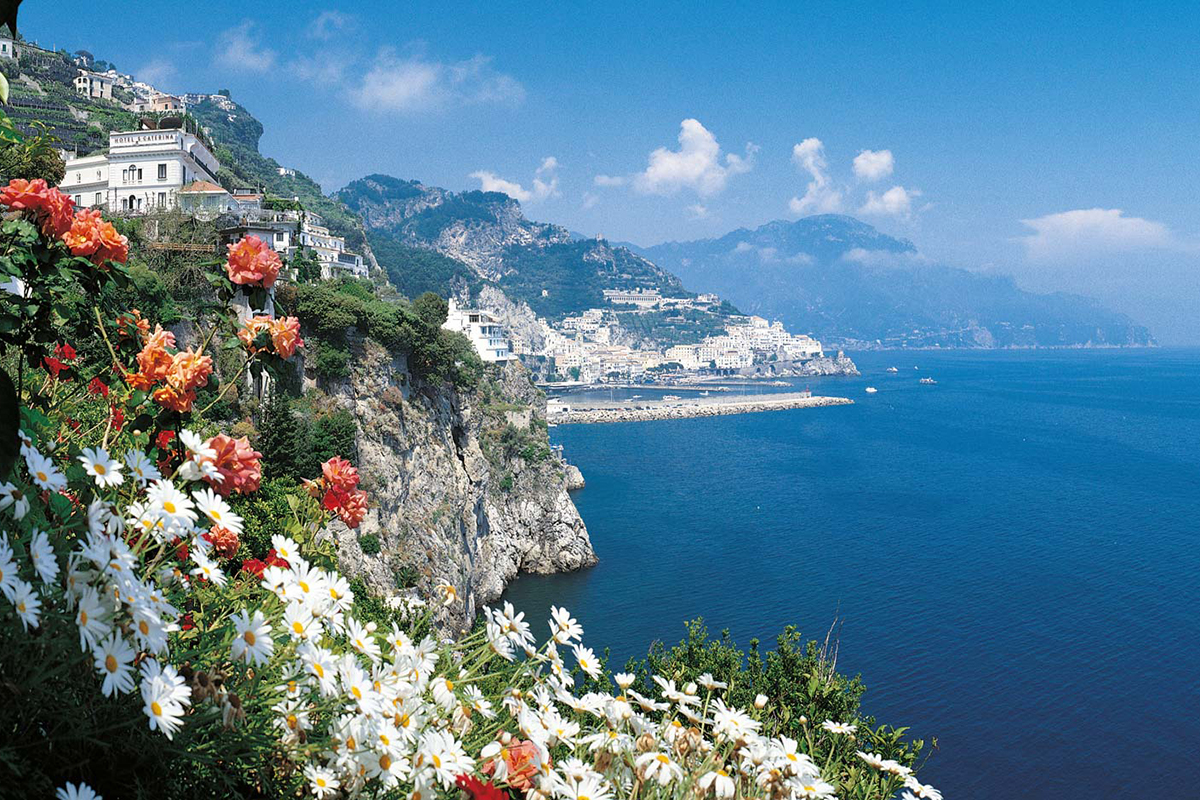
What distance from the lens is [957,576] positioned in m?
29.6

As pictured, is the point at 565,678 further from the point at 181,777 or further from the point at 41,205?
the point at 41,205

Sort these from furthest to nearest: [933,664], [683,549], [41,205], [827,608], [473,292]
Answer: [473,292], [683,549], [827,608], [933,664], [41,205]

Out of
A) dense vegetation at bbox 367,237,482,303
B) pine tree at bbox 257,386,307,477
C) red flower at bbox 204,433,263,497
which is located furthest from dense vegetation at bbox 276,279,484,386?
dense vegetation at bbox 367,237,482,303

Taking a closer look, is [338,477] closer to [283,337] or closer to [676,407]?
[283,337]

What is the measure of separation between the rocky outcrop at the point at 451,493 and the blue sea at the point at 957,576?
192cm

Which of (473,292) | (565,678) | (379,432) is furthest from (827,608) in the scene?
(473,292)

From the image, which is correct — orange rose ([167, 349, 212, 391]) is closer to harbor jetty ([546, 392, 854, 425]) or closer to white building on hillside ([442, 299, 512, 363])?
white building on hillside ([442, 299, 512, 363])

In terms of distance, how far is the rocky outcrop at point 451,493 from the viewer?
18297 mm

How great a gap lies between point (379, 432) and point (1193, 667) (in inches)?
960

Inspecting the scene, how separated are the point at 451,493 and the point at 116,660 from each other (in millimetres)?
21577

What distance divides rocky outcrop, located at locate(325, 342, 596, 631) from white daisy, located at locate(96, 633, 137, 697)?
39.5 ft

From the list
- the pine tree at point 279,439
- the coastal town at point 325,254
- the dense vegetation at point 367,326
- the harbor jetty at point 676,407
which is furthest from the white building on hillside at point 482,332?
the pine tree at point 279,439

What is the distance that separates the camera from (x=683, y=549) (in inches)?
1284

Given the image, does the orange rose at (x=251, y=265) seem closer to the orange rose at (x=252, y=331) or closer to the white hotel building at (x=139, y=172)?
the orange rose at (x=252, y=331)
